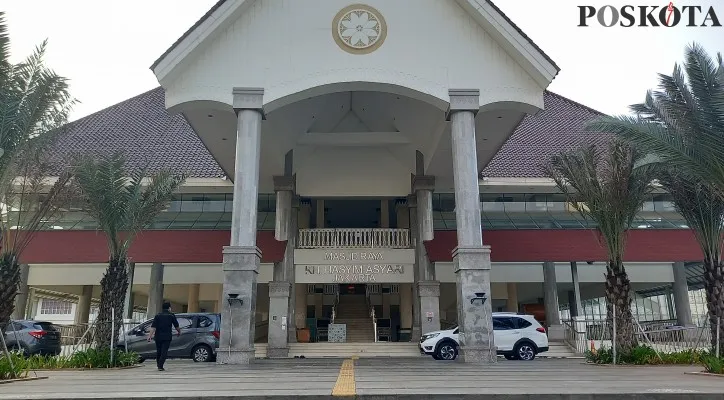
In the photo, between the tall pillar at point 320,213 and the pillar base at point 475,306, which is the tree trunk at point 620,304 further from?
the tall pillar at point 320,213

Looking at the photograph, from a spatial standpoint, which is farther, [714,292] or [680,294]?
[680,294]

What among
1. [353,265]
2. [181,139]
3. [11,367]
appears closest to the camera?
[11,367]

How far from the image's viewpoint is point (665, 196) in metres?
25.6

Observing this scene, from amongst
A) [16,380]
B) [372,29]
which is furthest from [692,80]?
[16,380]

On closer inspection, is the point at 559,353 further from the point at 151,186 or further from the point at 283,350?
the point at 151,186

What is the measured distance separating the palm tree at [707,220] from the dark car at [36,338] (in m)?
18.6

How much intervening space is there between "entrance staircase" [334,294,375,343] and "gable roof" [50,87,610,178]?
8.80 metres

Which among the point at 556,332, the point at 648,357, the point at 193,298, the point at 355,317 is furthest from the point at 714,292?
the point at 193,298

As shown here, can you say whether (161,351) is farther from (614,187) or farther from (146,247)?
(614,187)

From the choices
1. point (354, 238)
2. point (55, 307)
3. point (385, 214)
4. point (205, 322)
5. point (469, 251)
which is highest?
point (385, 214)

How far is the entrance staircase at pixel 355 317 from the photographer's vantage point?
2361 centimetres

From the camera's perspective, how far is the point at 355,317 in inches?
1082

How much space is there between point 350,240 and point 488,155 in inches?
256

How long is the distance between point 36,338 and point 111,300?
4.12 m
